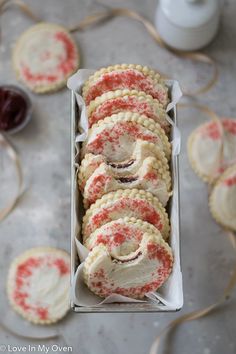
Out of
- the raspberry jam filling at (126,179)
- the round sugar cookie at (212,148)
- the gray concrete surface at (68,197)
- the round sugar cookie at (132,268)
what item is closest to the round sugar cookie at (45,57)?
the gray concrete surface at (68,197)

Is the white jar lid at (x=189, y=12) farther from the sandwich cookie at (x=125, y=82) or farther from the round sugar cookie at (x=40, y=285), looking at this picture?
the round sugar cookie at (x=40, y=285)

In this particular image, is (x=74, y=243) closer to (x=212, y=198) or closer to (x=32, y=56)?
(x=212, y=198)

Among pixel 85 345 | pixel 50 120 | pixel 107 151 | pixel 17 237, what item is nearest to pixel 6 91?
pixel 50 120

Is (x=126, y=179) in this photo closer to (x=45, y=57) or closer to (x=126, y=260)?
(x=126, y=260)

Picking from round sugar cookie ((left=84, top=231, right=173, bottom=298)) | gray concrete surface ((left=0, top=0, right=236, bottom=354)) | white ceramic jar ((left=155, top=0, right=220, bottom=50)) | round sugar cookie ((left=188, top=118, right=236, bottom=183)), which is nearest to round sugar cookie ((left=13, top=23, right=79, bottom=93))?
gray concrete surface ((left=0, top=0, right=236, bottom=354))

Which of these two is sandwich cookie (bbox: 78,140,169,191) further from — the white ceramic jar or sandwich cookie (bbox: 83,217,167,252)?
the white ceramic jar
